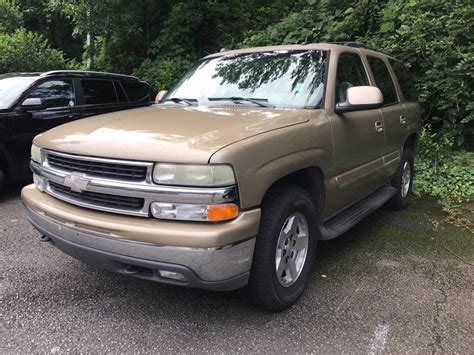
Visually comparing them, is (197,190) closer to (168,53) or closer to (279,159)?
(279,159)

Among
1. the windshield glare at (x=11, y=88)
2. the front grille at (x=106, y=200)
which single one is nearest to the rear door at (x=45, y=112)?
the windshield glare at (x=11, y=88)

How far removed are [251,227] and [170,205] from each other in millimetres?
480

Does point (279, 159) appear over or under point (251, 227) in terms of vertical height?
over

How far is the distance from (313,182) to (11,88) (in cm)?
475

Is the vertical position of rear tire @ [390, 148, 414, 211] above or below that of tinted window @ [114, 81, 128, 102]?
below

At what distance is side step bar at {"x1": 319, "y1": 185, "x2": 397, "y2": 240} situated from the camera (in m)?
3.47

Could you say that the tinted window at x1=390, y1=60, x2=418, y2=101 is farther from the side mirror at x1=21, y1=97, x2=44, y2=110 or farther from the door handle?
the side mirror at x1=21, y1=97, x2=44, y2=110

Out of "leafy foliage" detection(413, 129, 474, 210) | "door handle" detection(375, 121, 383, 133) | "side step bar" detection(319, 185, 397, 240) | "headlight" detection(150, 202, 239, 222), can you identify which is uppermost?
"door handle" detection(375, 121, 383, 133)

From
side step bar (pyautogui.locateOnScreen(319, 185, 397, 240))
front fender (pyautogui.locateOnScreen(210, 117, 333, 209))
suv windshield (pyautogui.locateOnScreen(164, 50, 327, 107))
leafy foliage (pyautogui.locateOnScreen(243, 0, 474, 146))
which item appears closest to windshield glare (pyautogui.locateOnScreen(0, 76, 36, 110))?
suv windshield (pyautogui.locateOnScreen(164, 50, 327, 107))

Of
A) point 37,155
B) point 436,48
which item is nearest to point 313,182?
point 37,155

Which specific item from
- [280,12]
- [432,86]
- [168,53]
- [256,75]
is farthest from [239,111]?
[280,12]

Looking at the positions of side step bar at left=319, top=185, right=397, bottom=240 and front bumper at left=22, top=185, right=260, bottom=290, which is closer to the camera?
front bumper at left=22, top=185, right=260, bottom=290

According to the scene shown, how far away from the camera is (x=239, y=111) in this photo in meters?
3.32

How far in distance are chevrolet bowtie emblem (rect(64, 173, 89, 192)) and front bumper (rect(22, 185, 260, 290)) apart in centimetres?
15
